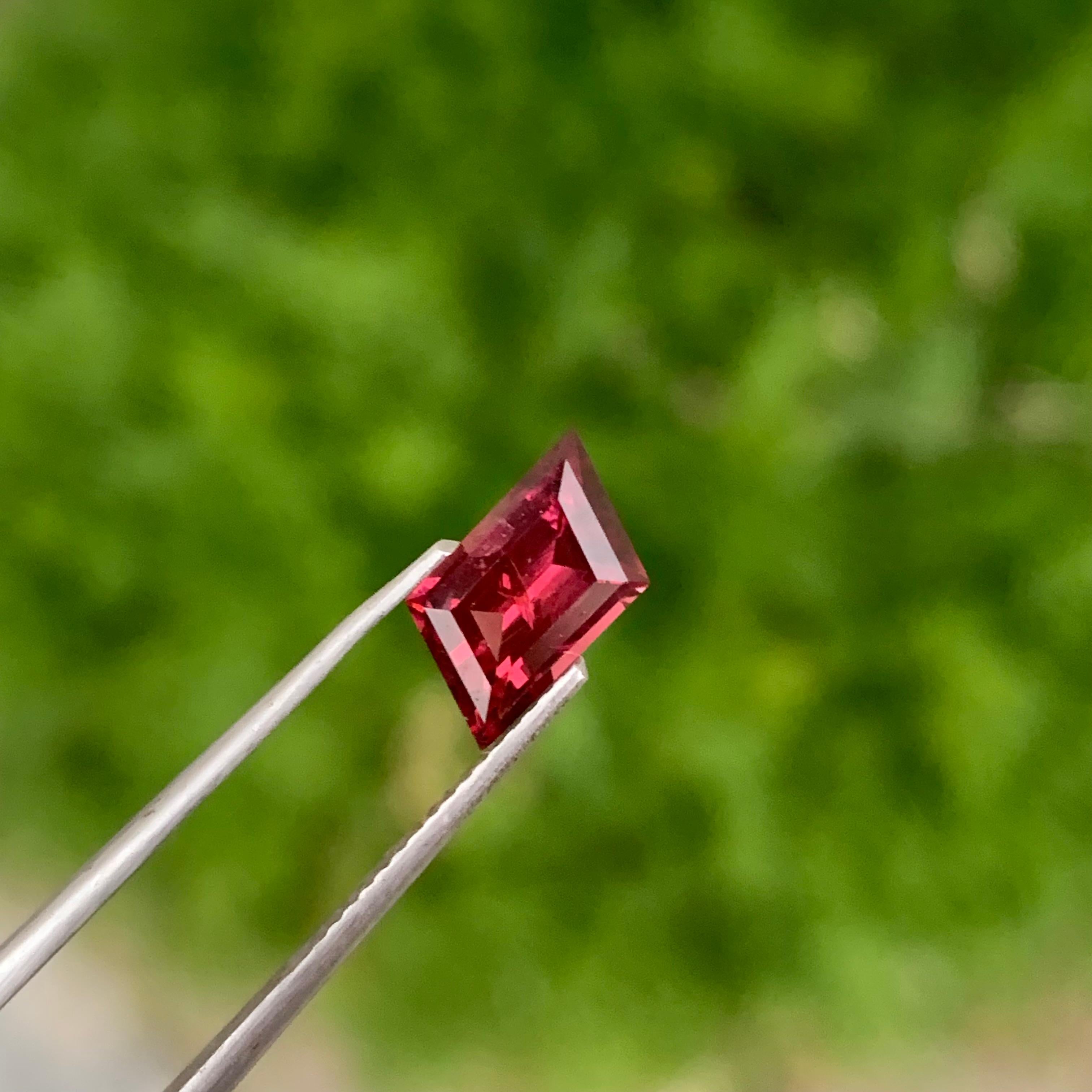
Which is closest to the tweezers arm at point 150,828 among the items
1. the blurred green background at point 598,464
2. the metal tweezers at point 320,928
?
the metal tweezers at point 320,928

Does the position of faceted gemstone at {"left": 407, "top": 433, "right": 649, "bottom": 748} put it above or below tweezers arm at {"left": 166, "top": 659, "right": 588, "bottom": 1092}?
above

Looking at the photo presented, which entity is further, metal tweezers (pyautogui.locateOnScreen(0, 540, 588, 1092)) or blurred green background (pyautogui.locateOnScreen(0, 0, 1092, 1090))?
blurred green background (pyautogui.locateOnScreen(0, 0, 1092, 1090))

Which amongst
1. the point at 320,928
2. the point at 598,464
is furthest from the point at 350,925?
the point at 598,464

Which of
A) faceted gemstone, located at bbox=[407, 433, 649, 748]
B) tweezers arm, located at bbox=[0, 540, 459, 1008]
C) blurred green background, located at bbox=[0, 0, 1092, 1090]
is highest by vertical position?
blurred green background, located at bbox=[0, 0, 1092, 1090]

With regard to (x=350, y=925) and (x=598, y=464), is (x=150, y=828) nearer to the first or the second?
(x=350, y=925)

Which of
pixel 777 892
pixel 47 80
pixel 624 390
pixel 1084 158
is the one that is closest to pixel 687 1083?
pixel 777 892

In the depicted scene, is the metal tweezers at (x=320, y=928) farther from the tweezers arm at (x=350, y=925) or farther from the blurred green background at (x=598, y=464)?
the blurred green background at (x=598, y=464)

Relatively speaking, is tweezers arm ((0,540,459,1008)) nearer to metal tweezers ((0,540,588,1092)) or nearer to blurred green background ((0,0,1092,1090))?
metal tweezers ((0,540,588,1092))

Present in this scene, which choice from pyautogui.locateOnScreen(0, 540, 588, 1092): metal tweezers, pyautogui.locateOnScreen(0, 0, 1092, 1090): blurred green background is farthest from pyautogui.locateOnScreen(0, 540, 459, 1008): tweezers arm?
pyautogui.locateOnScreen(0, 0, 1092, 1090): blurred green background

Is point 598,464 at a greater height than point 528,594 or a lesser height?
greater
